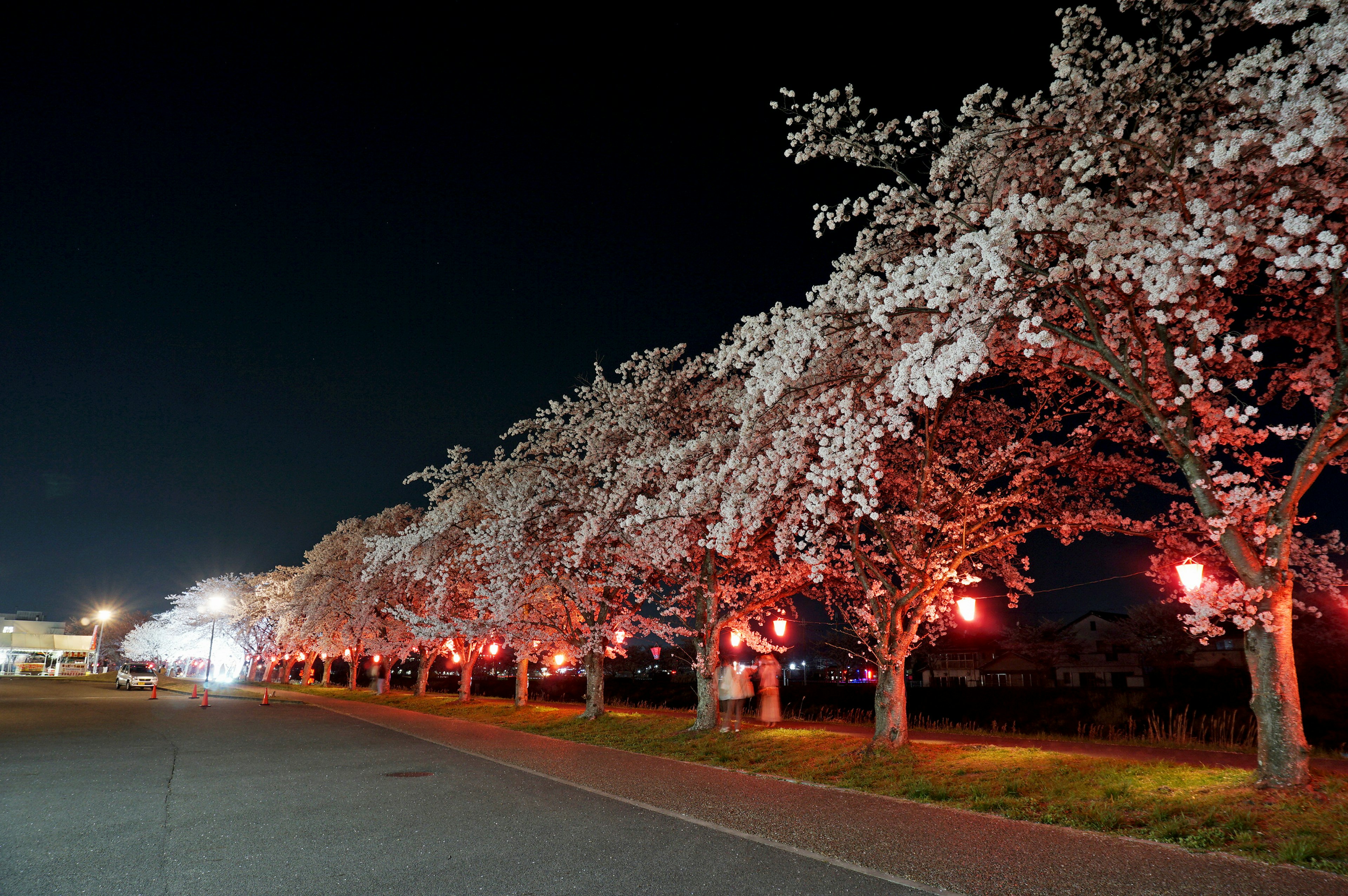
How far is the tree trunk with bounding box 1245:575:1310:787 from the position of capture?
8.20m

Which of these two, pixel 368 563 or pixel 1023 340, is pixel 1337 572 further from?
pixel 368 563

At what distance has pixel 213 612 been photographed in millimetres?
58312

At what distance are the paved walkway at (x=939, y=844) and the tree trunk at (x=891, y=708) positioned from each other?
2691 millimetres

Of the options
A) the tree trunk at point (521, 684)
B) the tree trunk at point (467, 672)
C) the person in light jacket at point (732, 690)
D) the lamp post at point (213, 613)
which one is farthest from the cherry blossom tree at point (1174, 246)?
the lamp post at point (213, 613)

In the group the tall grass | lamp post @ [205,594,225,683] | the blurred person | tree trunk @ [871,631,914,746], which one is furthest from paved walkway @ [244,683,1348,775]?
lamp post @ [205,594,225,683]

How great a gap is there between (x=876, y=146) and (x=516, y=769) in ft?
37.0

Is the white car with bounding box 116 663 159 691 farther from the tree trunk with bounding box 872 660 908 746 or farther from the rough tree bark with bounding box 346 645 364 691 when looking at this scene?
the tree trunk with bounding box 872 660 908 746

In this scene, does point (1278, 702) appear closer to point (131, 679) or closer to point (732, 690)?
point (732, 690)

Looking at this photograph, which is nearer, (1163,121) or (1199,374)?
(1199,374)

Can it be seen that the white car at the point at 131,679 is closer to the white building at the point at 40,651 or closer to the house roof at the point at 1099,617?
the white building at the point at 40,651

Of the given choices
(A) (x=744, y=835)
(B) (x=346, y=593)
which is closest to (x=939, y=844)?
(A) (x=744, y=835)

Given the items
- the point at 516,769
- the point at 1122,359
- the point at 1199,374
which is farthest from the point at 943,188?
the point at 516,769

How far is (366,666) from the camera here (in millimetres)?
72875

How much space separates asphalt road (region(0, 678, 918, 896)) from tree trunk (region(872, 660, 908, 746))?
6.00 metres
